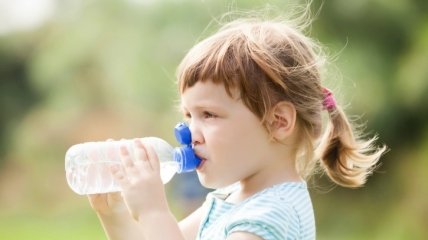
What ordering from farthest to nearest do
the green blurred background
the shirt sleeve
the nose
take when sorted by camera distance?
the green blurred background
the nose
the shirt sleeve

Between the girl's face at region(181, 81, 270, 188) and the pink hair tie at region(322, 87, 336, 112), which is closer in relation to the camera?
the girl's face at region(181, 81, 270, 188)

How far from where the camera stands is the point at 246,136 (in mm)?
1572

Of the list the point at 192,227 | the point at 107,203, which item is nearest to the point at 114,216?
the point at 107,203

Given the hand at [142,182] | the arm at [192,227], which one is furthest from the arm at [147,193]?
the arm at [192,227]

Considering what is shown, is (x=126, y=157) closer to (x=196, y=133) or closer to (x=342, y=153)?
(x=196, y=133)

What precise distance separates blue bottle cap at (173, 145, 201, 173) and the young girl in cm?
1

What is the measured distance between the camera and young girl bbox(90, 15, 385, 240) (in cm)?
153

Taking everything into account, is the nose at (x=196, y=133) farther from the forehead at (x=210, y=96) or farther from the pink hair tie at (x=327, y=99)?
the pink hair tie at (x=327, y=99)

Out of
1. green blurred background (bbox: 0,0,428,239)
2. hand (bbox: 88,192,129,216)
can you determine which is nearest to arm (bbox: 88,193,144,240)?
hand (bbox: 88,192,129,216)

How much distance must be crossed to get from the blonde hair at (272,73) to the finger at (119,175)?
185 mm

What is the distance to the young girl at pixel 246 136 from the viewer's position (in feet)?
5.02

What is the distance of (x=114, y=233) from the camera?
176cm

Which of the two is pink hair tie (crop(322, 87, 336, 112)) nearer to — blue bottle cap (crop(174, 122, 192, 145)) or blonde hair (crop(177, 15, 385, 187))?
blonde hair (crop(177, 15, 385, 187))

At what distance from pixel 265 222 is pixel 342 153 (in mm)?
378
